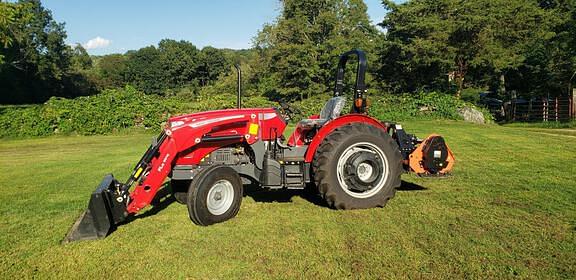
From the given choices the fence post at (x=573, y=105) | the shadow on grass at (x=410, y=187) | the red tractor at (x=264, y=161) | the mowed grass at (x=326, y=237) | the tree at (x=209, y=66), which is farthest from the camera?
the tree at (x=209, y=66)

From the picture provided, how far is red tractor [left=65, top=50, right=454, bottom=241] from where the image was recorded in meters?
4.66

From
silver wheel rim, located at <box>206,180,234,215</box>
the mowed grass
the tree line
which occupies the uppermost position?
the tree line

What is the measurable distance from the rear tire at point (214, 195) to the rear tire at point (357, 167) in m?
1.01

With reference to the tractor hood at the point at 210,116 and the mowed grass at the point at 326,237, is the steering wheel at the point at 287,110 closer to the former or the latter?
the tractor hood at the point at 210,116

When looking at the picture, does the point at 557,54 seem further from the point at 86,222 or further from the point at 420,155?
the point at 86,222

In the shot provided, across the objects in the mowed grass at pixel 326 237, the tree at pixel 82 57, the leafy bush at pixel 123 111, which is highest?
the tree at pixel 82 57

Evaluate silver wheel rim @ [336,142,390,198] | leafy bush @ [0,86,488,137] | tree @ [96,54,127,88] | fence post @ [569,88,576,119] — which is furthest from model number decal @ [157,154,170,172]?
tree @ [96,54,127,88]

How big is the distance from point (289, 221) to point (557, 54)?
2634 cm

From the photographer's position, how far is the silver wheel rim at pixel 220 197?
187 inches

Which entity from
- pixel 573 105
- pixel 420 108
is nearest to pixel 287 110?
pixel 420 108

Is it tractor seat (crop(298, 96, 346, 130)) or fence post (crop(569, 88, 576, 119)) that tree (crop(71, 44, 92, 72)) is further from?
tractor seat (crop(298, 96, 346, 130))

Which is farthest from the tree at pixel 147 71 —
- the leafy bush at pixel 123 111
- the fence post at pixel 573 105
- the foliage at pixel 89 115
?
the fence post at pixel 573 105

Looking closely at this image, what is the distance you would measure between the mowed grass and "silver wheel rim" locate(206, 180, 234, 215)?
20 centimetres

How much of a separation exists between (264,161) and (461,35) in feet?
85.1
